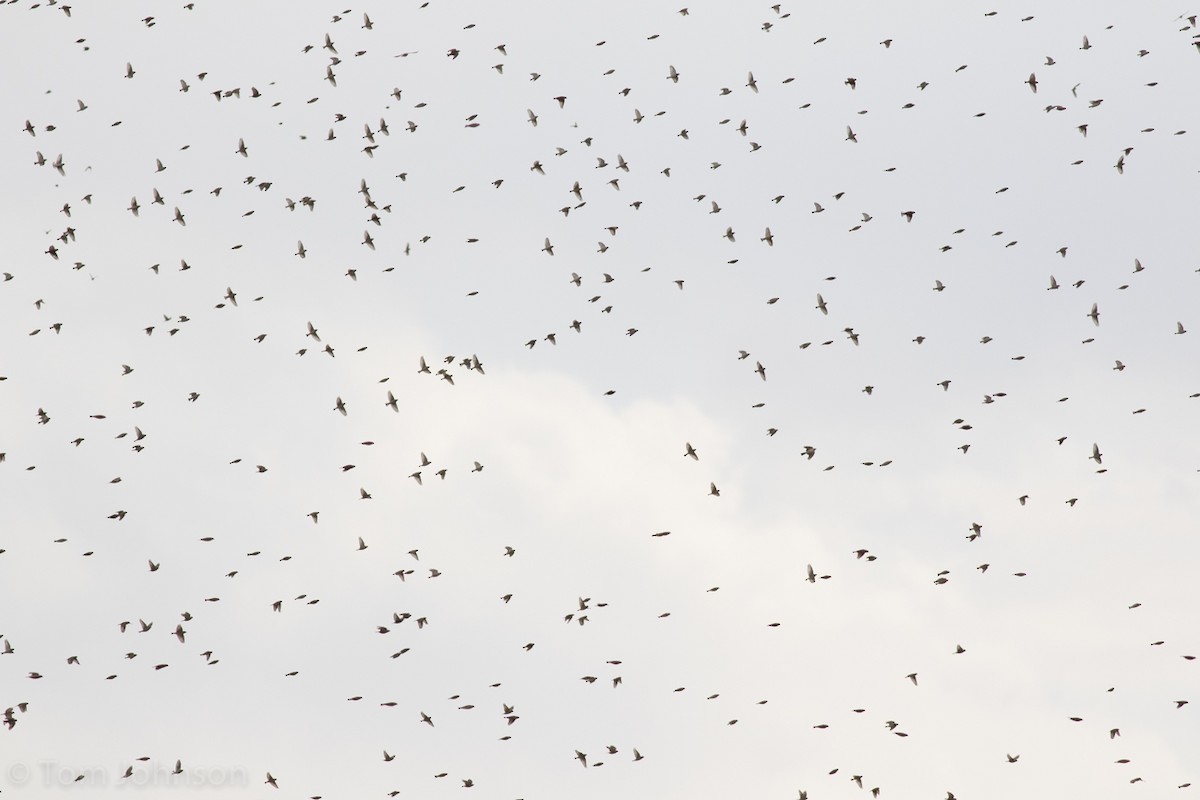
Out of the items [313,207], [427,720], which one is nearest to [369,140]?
[313,207]

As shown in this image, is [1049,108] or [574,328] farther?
[574,328]

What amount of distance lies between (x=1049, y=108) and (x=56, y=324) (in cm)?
5201

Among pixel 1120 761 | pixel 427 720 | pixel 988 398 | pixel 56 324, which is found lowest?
pixel 1120 761

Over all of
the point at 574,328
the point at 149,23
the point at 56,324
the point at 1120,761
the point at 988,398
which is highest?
the point at 149,23

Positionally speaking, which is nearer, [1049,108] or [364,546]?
[1049,108]

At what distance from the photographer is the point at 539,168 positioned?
100750mm

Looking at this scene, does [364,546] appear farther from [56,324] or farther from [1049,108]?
[1049,108]

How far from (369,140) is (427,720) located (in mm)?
29622

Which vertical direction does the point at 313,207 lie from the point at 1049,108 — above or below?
above

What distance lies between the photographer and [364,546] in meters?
98.1

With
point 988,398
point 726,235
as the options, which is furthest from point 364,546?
point 988,398

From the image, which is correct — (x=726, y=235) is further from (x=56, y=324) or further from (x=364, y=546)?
(x=56, y=324)

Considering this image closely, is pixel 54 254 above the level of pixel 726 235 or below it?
above

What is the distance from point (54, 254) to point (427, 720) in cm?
2981
